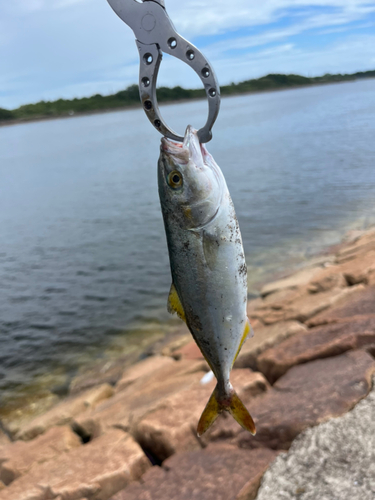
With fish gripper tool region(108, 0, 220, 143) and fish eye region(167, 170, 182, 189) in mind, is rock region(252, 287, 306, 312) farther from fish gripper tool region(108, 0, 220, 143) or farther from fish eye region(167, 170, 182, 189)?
fish gripper tool region(108, 0, 220, 143)

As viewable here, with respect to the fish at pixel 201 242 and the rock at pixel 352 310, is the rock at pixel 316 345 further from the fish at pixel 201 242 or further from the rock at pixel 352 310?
the fish at pixel 201 242

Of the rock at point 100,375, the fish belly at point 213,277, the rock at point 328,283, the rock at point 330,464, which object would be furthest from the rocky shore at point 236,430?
the fish belly at point 213,277

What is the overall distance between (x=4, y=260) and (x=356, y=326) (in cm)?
1389

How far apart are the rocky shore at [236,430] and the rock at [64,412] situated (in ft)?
0.07

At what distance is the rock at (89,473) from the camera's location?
15.9 ft

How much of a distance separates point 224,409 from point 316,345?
3.99 metres

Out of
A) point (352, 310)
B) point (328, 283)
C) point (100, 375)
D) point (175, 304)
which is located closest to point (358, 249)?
point (328, 283)

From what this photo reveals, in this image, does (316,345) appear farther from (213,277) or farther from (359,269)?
(359,269)

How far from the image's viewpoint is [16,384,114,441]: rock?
302 inches

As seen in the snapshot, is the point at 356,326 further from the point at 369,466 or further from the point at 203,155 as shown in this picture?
the point at 203,155

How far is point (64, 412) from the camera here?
7.91 m

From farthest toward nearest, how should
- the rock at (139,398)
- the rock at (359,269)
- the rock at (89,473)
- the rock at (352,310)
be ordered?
the rock at (359,269) → the rock at (352,310) → the rock at (139,398) → the rock at (89,473)

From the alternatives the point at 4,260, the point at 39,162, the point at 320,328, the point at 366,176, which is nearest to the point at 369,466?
the point at 320,328

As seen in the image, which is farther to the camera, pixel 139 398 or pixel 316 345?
pixel 139 398
